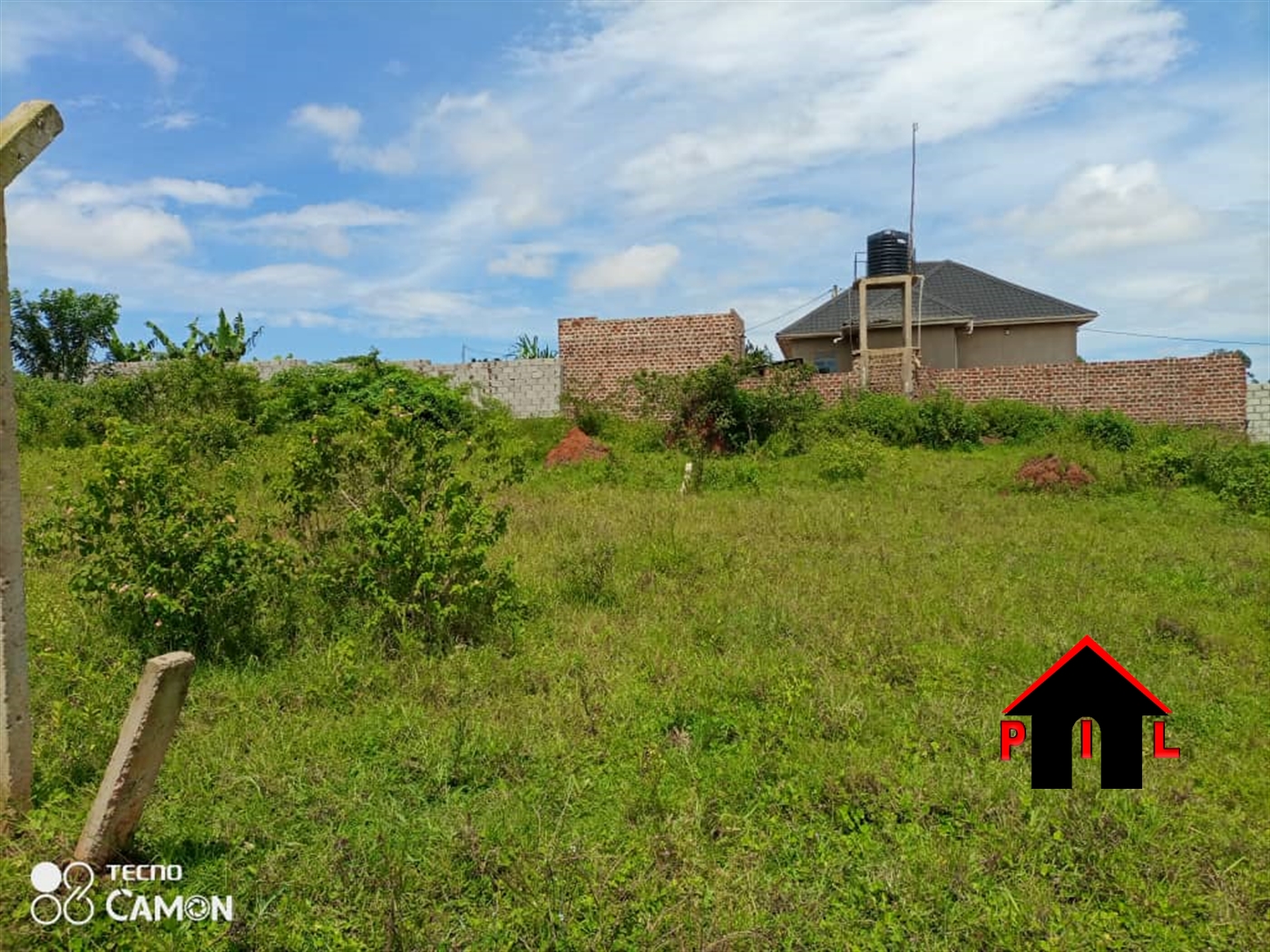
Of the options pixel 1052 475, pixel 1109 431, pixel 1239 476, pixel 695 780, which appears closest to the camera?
pixel 695 780

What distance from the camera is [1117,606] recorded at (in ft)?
18.3

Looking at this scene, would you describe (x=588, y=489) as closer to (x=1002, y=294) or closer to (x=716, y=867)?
(x=716, y=867)

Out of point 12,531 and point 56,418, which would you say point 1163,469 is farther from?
point 56,418

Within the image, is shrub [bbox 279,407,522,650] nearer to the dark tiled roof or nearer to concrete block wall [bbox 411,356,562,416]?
concrete block wall [bbox 411,356,562,416]

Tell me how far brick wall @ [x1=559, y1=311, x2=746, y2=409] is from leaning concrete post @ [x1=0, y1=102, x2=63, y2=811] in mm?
13498

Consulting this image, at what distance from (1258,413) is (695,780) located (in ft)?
49.1

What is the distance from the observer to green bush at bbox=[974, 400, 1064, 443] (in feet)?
46.9

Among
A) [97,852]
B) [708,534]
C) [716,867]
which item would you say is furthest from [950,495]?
[97,852]

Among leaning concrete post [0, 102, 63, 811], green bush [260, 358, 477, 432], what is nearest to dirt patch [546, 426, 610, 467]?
green bush [260, 358, 477, 432]

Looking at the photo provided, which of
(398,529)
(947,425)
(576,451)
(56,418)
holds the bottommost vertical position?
(398,529)

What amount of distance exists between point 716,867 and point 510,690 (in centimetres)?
168

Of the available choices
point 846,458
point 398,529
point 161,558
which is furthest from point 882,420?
point 161,558

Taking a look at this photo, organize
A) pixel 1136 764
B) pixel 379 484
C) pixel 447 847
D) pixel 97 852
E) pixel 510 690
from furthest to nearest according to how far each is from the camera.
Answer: pixel 379 484, pixel 510 690, pixel 1136 764, pixel 447 847, pixel 97 852

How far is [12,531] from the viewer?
9.75 feet
